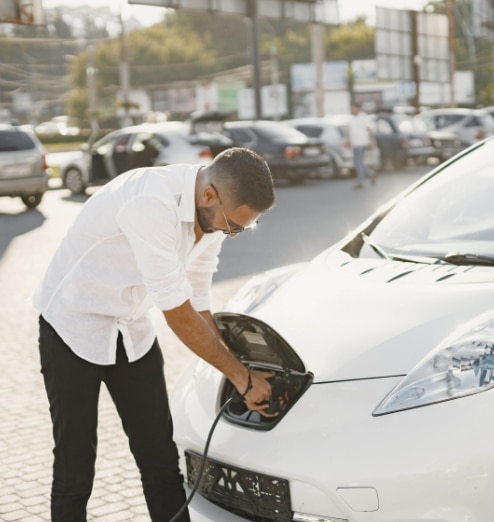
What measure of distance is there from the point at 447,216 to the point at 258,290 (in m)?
0.83

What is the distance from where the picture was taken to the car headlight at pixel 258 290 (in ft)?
12.0

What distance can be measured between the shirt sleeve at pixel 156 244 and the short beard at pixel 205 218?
0.29ft

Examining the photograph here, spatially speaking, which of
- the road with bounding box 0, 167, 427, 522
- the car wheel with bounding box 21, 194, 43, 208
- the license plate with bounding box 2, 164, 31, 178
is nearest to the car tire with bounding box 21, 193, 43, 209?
the car wheel with bounding box 21, 194, 43, 208

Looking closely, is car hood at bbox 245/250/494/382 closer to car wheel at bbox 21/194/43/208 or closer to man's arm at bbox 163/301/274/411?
man's arm at bbox 163/301/274/411

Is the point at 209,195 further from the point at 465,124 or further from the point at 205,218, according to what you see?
the point at 465,124

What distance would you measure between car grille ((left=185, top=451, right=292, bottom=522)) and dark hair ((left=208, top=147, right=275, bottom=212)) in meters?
0.79

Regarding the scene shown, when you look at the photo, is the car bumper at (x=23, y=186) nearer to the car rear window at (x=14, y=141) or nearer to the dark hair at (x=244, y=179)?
the car rear window at (x=14, y=141)

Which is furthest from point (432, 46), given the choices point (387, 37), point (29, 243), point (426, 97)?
point (29, 243)

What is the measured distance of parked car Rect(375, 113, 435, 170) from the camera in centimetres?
2502

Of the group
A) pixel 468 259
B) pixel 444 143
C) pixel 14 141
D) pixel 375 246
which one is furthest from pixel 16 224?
pixel 444 143

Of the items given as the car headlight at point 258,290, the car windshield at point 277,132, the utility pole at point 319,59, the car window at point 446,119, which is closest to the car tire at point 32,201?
the car windshield at point 277,132

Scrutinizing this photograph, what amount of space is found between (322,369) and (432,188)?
1528 mm

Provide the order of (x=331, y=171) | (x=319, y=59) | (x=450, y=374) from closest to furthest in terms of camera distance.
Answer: (x=450, y=374) → (x=331, y=171) → (x=319, y=59)

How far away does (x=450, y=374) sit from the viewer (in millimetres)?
2758
